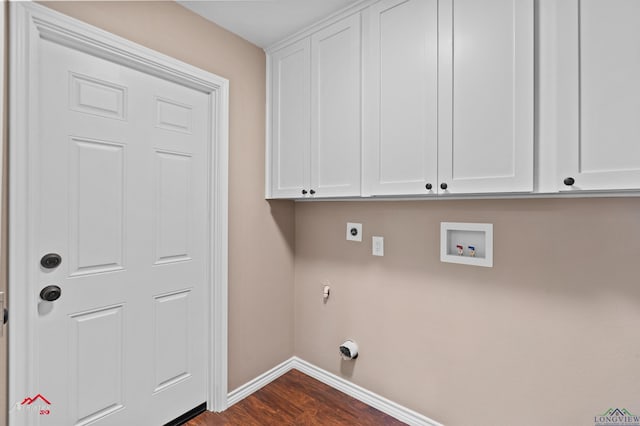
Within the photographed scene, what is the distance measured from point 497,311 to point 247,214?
60.0 inches

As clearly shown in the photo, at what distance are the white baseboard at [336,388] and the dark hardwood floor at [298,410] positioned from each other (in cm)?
3

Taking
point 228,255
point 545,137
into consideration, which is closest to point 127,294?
point 228,255

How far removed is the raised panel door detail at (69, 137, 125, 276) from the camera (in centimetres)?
138

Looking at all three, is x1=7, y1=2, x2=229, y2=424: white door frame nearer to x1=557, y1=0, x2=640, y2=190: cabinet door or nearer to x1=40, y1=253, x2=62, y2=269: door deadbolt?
x1=40, y1=253, x2=62, y2=269: door deadbolt

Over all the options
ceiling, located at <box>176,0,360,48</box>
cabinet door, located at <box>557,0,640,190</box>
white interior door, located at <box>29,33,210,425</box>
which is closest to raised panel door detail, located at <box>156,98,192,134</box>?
white interior door, located at <box>29,33,210,425</box>

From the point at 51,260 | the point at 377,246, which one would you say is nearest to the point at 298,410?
the point at 377,246

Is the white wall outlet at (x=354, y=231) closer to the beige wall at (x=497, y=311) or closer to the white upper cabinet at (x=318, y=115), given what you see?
the beige wall at (x=497, y=311)

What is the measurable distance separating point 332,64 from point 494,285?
147cm

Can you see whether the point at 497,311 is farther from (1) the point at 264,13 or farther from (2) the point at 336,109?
(1) the point at 264,13

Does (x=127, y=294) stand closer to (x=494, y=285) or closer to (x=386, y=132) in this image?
(x=386, y=132)


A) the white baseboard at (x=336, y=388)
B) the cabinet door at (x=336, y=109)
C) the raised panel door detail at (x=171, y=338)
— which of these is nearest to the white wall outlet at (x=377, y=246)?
the cabinet door at (x=336, y=109)

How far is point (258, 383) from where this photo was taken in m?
2.11

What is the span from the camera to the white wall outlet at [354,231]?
200 cm

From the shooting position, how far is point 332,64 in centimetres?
177
